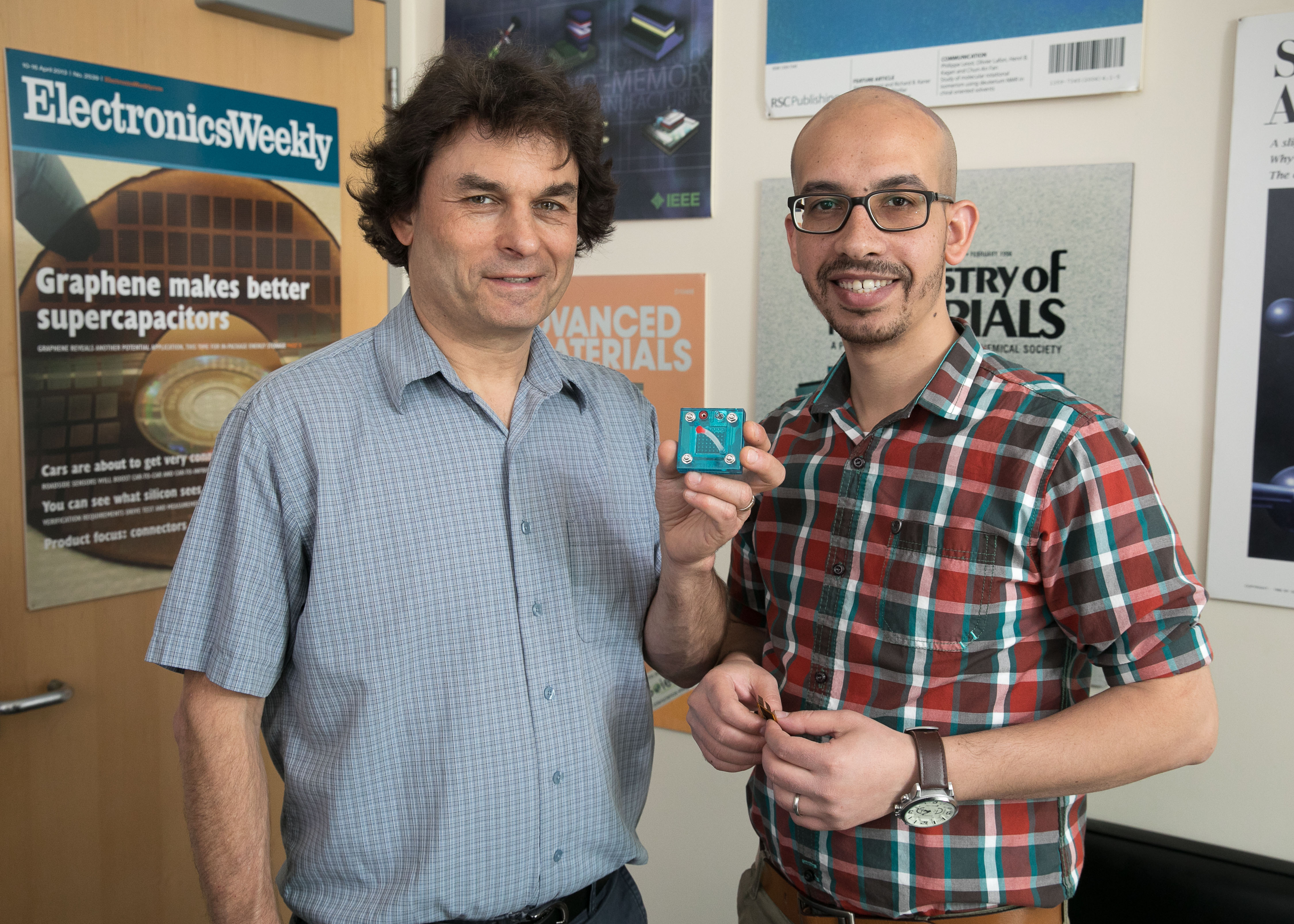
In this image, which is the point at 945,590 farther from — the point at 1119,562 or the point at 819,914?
the point at 819,914

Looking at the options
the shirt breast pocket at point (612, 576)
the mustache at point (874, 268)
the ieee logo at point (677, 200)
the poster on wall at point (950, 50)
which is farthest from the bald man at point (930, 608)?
the ieee logo at point (677, 200)

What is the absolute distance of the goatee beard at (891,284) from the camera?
126cm

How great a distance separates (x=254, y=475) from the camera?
1166mm

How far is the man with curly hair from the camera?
117cm

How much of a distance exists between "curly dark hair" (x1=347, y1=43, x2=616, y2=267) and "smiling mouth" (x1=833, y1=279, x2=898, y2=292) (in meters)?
0.43

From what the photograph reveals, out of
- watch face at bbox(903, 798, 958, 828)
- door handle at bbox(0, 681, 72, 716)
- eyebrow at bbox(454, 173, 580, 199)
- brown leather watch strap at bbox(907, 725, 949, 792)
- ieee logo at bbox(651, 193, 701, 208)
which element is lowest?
door handle at bbox(0, 681, 72, 716)

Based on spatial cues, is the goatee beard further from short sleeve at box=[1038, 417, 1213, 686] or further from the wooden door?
the wooden door

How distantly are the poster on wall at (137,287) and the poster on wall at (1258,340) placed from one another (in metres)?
1.96

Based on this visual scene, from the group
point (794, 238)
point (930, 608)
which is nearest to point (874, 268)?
point (794, 238)

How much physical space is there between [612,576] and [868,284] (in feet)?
1.74

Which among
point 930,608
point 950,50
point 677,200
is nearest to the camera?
point 930,608

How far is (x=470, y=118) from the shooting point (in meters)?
1.33

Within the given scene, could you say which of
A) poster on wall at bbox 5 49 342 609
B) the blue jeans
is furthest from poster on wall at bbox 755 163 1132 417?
poster on wall at bbox 5 49 342 609

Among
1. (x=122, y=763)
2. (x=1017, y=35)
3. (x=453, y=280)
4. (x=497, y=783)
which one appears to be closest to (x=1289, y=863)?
(x=497, y=783)
